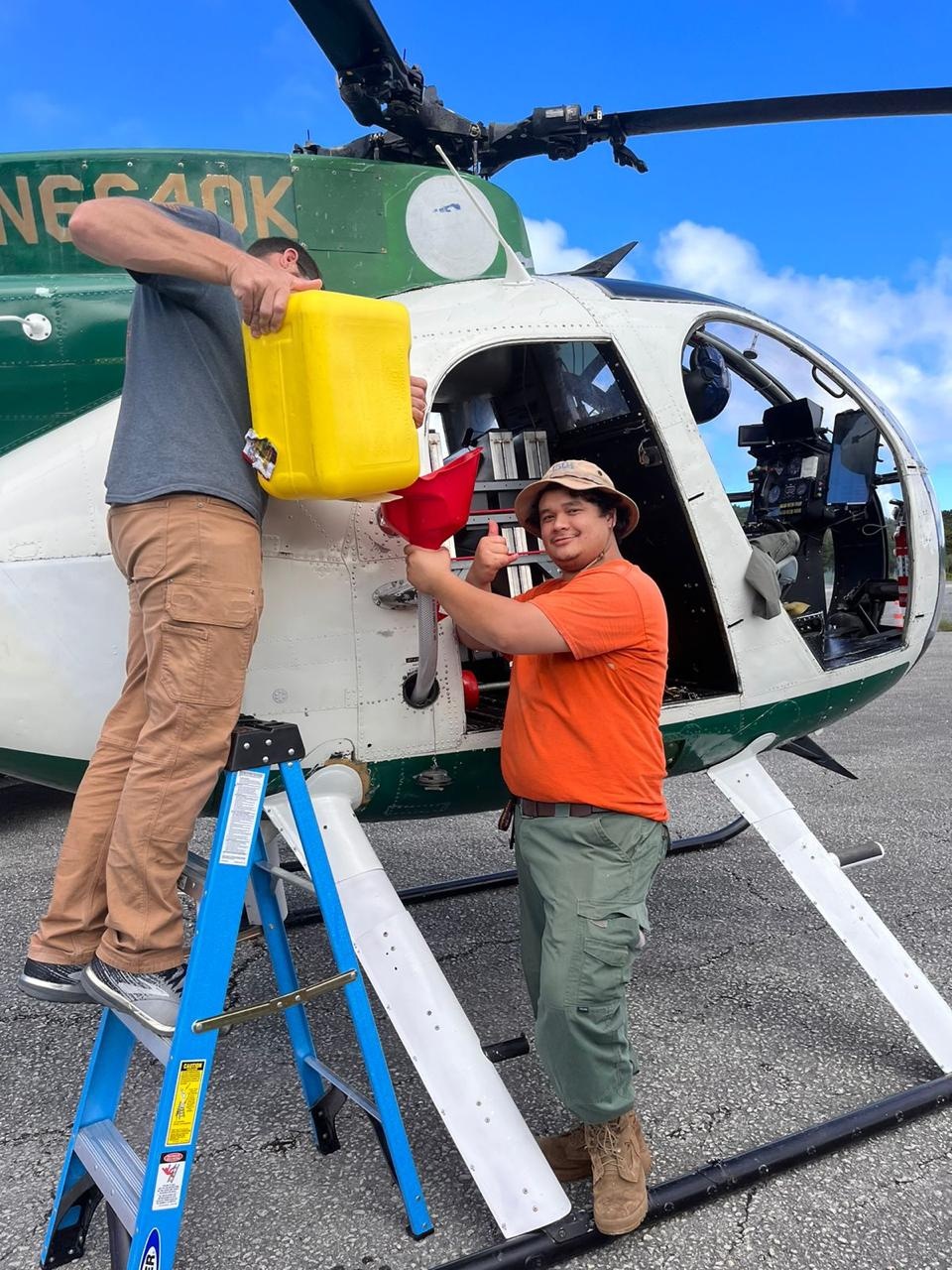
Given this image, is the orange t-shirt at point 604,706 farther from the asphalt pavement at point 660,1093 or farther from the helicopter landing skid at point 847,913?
the asphalt pavement at point 660,1093

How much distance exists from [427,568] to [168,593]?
1.87 feet

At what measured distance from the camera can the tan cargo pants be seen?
1899 millimetres

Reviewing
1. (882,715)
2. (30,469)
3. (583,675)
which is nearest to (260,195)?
(30,469)

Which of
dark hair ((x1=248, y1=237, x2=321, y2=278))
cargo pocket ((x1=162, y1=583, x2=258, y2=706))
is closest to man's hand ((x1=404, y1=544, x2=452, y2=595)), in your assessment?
cargo pocket ((x1=162, y1=583, x2=258, y2=706))

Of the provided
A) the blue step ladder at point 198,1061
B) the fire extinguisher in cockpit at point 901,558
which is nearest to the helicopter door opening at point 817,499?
the fire extinguisher in cockpit at point 901,558

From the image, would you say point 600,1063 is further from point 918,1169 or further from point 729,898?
point 729,898

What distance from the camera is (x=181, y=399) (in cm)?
198

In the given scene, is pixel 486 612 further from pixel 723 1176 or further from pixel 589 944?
pixel 723 1176

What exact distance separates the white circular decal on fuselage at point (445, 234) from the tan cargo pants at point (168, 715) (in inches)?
68.2

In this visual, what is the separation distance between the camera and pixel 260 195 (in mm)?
3217

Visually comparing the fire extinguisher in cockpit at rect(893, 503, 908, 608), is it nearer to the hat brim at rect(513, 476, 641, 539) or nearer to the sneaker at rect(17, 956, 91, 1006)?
the hat brim at rect(513, 476, 641, 539)

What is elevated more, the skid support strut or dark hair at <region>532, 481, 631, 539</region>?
dark hair at <region>532, 481, 631, 539</region>

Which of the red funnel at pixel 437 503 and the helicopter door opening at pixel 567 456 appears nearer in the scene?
the red funnel at pixel 437 503

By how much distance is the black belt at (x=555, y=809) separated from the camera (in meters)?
2.26
